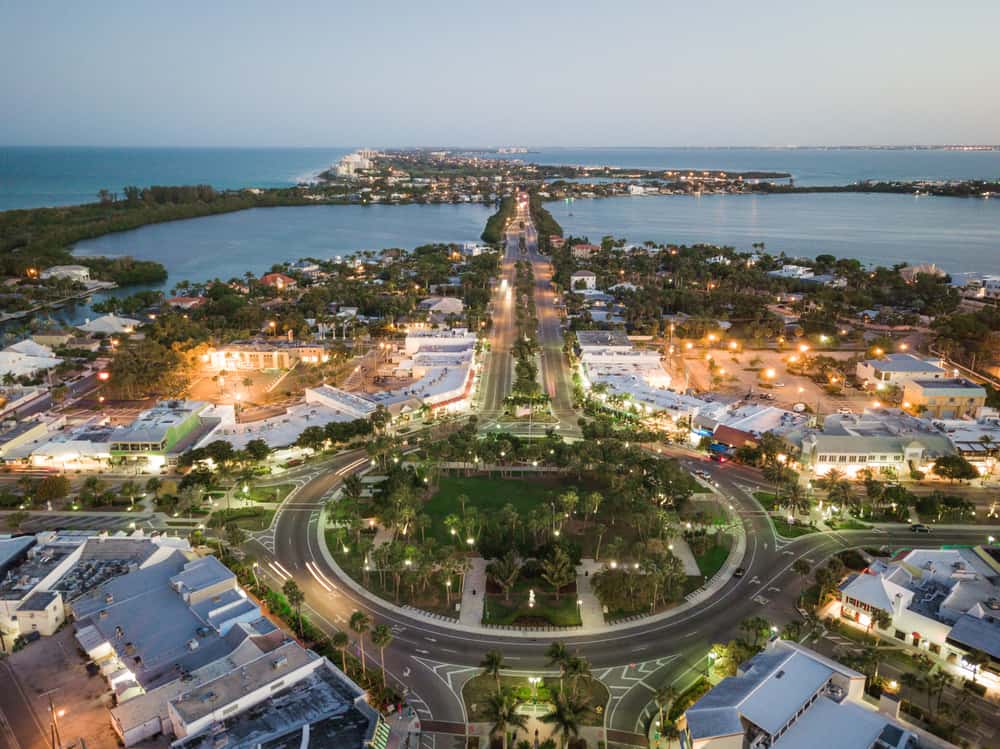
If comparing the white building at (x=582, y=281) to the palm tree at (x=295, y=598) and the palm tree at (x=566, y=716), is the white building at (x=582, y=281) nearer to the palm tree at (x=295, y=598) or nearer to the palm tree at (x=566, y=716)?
the palm tree at (x=295, y=598)

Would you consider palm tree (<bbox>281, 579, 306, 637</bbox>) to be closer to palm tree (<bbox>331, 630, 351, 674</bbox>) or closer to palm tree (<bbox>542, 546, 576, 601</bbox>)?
palm tree (<bbox>331, 630, 351, 674</bbox>)

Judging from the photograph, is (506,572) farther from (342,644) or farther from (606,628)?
(342,644)

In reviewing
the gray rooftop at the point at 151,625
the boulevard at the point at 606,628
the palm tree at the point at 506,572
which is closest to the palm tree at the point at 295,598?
the boulevard at the point at 606,628

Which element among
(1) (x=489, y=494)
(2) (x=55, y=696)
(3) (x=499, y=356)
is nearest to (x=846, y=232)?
(3) (x=499, y=356)

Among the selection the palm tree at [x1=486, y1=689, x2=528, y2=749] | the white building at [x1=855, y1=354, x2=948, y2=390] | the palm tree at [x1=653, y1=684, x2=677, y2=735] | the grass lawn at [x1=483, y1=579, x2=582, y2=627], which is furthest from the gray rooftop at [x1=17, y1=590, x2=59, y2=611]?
the white building at [x1=855, y1=354, x2=948, y2=390]

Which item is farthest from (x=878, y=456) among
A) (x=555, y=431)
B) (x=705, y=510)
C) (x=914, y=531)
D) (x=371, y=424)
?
(x=371, y=424)

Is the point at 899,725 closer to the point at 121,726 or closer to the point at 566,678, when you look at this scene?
the point at 566,678
